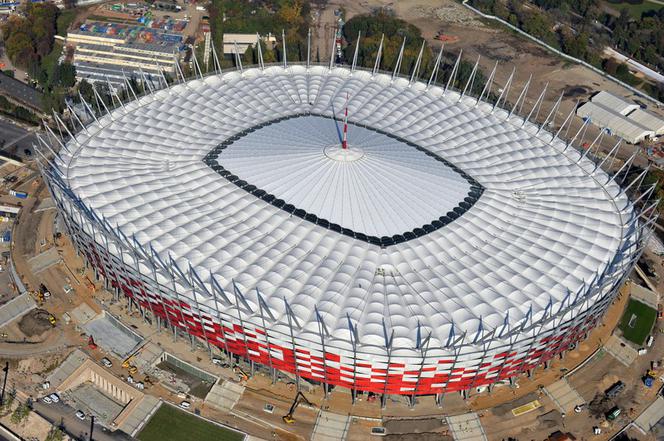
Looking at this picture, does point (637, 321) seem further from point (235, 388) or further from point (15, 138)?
point (15, 138)

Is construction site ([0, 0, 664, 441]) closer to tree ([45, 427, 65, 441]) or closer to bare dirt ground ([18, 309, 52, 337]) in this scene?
bare dirt ground ([18, 309, 52, 337])

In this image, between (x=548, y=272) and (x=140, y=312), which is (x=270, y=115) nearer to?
(x=140, y=312)

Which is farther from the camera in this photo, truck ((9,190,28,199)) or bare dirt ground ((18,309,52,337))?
truck ((9,190,28,199))

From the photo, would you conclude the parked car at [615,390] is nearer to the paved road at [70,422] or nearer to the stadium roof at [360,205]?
the stadium roof at [360,205]

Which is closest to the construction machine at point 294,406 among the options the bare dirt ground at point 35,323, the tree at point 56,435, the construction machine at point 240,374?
the construction machine at point 240,374

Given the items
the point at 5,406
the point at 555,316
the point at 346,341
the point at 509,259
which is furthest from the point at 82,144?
the point at 555,316

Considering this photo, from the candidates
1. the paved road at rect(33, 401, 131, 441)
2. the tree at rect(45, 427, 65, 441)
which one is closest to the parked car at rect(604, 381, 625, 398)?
the paved road at rect(33, 401, 131, 441)
